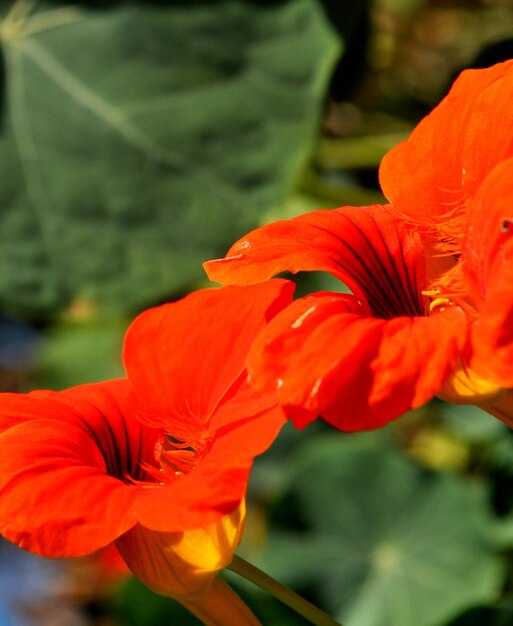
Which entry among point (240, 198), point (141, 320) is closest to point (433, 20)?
point (240, 198)

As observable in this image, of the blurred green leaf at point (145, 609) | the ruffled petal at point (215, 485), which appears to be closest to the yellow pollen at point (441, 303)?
the ruffled petal at point (215, 485)

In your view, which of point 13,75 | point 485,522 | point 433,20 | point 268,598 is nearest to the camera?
point 268,598

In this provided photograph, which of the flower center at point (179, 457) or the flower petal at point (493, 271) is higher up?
the flower petal at point (493, 271)

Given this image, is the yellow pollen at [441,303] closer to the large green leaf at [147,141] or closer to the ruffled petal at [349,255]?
the ruffled petal at [349,255]

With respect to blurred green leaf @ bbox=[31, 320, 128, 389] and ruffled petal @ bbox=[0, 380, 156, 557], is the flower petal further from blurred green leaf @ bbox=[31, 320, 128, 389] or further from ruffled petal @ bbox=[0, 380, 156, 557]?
blurred green leaf @ bbox=[31, 320, 128, 389]

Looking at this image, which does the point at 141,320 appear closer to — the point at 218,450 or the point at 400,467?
the point at 218,450

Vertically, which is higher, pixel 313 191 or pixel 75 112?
pixel 75 112

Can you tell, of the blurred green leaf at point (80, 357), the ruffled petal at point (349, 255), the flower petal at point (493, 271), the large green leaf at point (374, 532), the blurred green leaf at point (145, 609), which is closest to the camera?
the flower petal at point (493, 271)

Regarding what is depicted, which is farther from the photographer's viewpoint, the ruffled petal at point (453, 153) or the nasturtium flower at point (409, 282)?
the ruffled petal at point (453, 153)
